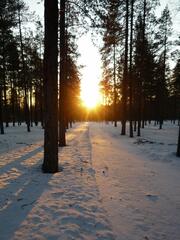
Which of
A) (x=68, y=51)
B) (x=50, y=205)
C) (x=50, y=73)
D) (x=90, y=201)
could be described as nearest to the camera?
(x=50, y=205)

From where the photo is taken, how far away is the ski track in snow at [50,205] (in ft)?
11.2

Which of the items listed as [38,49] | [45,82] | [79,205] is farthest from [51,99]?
[38,49]

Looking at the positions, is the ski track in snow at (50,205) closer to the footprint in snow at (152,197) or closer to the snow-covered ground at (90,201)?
the snow-covered ground at (90,201)

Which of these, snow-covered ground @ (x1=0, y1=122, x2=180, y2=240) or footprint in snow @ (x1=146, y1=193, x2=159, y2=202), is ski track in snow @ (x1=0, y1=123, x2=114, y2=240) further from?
footprint in snow @ (x1=146, y1=193, x2=159, y2=202)

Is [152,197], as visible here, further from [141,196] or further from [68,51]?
[68,51]

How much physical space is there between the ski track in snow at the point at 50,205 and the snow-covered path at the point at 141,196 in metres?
0.31

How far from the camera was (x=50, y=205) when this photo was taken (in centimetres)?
441

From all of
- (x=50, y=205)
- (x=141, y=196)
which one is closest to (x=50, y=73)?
(x=50, y=205)

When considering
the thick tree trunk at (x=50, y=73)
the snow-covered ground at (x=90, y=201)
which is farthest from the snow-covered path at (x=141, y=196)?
the thick tree trunk at (x=50, y=73)

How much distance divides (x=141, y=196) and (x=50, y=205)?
2195 millimetres

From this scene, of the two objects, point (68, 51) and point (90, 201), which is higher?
point (68, 51)

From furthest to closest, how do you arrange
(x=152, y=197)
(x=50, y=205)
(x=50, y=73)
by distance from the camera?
(x=50, y=73) → (x=152, y=197) → (x=50, y=205)

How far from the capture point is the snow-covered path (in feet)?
11.9

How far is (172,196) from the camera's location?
16.8ft
